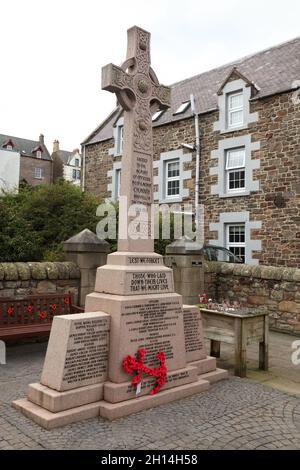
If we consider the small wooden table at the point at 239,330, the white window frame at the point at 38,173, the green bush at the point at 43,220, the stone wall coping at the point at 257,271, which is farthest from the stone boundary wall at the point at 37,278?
the white window frame at the point at 38,173

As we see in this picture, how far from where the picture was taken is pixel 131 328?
464 centimetres

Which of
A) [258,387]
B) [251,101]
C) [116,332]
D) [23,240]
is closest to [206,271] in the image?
[23,240]

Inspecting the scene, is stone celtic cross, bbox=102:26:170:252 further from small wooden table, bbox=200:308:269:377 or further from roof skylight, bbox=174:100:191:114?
roof skylight, bbox=174:100:191:114

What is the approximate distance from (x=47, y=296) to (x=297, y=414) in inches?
172

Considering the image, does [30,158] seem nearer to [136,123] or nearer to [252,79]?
[252,79]

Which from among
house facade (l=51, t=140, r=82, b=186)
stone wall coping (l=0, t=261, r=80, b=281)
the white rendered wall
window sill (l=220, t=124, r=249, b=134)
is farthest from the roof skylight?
house facade (l=51, t=140, r=82, b=186)

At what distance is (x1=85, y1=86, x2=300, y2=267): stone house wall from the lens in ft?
44.7

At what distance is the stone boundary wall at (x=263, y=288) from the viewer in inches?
339

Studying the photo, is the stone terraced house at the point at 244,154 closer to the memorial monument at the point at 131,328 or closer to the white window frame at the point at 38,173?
the memorial monument at the point at 131,328

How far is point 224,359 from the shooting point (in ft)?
22.3

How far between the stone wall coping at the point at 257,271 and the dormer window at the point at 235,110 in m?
7.12

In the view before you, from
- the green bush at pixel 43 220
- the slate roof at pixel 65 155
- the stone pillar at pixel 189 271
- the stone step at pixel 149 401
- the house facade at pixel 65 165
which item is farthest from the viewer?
the slate roof at pixel 65 155
